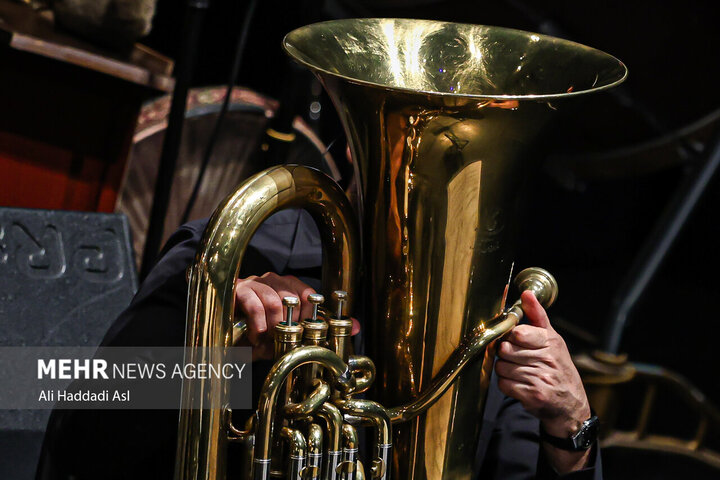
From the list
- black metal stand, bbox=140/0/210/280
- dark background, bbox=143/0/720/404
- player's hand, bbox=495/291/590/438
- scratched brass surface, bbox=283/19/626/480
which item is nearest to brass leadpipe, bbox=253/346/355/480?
scratched brass surface, bbox=283/19/626/480

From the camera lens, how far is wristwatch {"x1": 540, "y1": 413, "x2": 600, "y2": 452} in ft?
3.28

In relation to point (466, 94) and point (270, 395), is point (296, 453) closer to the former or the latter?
point (270, 395)

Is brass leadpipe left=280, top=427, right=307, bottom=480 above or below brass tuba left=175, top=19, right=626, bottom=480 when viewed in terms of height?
below

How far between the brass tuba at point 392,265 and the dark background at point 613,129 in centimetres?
143

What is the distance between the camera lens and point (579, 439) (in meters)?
1.00

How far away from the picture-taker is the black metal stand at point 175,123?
1599 millimetres

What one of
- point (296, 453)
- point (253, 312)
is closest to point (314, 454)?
point (296, 453)

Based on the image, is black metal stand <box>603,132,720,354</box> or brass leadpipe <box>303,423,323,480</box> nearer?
brass leadpipe <box>303,423,323,480</box>

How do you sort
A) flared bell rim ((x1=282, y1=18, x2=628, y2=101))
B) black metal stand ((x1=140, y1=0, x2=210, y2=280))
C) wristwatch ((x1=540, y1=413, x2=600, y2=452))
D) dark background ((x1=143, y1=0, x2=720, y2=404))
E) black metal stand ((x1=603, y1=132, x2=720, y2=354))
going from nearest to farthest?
flared bell rim ((x1=282, y1=18, x2=628, y2=101))
wristwatch ((x1=540, y1=413, x2=600, y2=452))
black metal stand ((x1=140, y1=0, x2=210, y2=280))
black metal stand ((x1=603, y1=132, x2=720, y2=354))
dark background ((x1=143, y1=0, x2=720, y2=404))

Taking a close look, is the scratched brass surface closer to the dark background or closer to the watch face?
the watch face

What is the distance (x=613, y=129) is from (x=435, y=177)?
211 centimetres

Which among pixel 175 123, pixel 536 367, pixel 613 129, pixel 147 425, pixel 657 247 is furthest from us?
pixel 613 129

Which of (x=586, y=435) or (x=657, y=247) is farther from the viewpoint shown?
(x=657, y=247)

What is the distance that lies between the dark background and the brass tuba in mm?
1426
